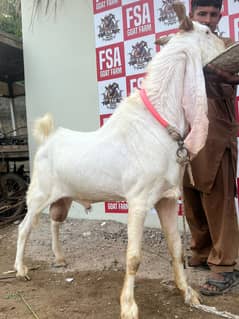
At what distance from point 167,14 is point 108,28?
0.80 m

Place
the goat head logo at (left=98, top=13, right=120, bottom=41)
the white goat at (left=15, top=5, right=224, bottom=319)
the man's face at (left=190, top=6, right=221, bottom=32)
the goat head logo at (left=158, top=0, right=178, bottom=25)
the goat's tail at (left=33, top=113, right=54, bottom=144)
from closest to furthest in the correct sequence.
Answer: the white goat at (left=15, top=5, right=224, bottom=319) → the man's face at (left=190, top=6, right=221, bottom=32) → the goat's tail at (left=33, top=113, right=54, bottom=144) → the goat head logo at (left=158, top=0, right=178, bottom=25) → the goat head logo at (left=98, top=13, right=120, bottom=41)

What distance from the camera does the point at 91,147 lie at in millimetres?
2850

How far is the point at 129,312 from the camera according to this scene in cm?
239

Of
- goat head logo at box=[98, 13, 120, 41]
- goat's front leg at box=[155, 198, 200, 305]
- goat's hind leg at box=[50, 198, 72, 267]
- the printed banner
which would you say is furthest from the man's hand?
goat head logo at box=[98, 13, 120, 41]

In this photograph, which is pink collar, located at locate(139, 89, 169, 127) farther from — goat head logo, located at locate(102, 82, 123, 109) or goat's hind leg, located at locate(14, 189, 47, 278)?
goat head logo, located at locate(102, 82, 123, 109)

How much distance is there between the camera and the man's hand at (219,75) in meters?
2.52

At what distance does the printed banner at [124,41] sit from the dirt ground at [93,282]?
2.13 feet

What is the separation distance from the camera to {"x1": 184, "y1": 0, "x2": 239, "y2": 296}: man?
2930 mm

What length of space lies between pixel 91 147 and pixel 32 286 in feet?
4.24

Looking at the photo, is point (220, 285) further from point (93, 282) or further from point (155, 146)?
point (155, 146)

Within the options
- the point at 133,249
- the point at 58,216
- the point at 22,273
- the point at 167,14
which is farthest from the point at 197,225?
the point at 167,14

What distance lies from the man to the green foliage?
4.10 meters

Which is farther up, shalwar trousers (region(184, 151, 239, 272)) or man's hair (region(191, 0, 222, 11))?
man's hair (region(191, 0, 222, 11))

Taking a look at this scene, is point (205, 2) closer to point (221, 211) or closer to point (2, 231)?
point (221, 211)
